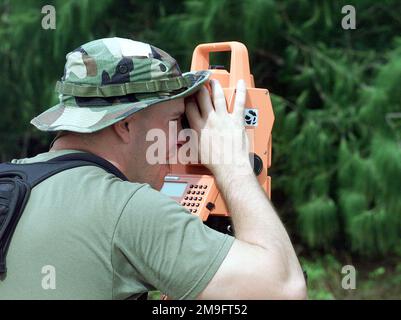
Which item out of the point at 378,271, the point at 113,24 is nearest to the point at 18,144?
the point at 113,24

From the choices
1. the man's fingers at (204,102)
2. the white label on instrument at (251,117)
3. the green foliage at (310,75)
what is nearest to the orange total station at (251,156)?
the white label on instrument at (251,117)

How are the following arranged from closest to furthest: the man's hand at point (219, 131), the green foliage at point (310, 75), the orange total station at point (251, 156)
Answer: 1. the man's hand at point (219, 131)
2. the orange total station at point (251, 156)
3. the green foliage at point (310, 75)

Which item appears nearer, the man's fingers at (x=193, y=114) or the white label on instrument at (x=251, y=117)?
the man's fingers at (x=193, y=114)

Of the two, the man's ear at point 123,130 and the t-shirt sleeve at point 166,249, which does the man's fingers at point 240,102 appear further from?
the t-shirt sleeve at point 166,249

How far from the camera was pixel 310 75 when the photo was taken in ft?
14.9

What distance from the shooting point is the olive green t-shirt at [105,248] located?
1.39m

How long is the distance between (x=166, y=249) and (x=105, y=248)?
0.11 m

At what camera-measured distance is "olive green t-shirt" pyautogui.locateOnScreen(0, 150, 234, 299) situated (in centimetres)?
139

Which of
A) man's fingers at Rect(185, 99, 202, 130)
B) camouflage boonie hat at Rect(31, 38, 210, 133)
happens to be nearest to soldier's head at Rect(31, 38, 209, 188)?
camouflage boonie hat at Rect(31, 38, 210, 133)

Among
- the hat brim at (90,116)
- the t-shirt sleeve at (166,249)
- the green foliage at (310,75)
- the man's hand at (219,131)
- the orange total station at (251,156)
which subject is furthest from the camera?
the green foliage at (310,75)

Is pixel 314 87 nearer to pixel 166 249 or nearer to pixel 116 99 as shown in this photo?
pixel 116 99

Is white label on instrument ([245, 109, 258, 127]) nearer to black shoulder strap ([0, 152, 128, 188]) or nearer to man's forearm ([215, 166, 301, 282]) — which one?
man's forearm ([215, 166, 301, 282])

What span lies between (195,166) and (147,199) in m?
0.53

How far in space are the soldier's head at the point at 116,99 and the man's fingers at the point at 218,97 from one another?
146mm
